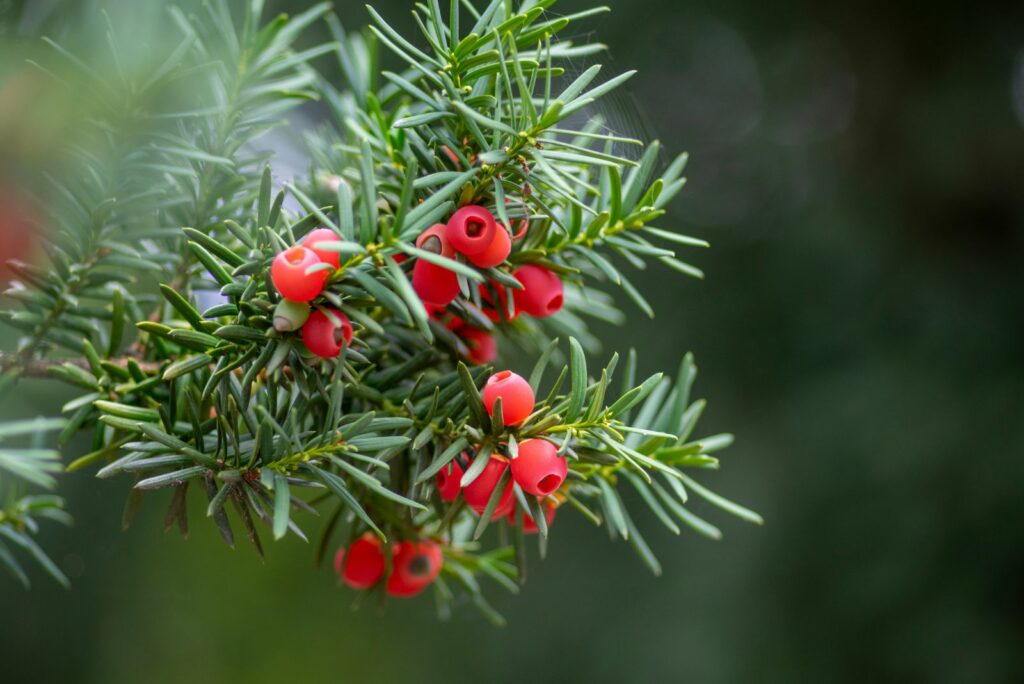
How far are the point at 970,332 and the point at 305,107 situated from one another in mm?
1306

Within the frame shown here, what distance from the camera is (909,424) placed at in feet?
5.18

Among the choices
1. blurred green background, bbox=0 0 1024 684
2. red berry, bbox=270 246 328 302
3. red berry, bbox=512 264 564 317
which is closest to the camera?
red berry, bbox=270 246 328 302

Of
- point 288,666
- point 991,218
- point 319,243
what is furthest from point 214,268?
point 288,666

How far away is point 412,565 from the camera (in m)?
0.59

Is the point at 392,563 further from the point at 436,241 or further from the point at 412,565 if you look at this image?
the point at 436,241

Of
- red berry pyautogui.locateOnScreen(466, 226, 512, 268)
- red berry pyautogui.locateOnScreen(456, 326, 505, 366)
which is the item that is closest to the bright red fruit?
red berry pyautogui.locateOnScreen(456, 326, 505, 366)

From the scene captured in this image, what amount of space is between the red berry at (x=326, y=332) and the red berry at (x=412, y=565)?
23cm

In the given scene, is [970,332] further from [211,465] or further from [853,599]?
[211,465]

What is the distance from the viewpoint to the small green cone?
→ 391mm

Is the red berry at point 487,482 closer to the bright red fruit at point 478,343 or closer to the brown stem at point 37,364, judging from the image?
the bright red fruit at point 478,343

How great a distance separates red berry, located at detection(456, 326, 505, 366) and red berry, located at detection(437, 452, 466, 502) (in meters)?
0.09

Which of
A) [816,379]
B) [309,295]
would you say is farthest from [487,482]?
[816,379]

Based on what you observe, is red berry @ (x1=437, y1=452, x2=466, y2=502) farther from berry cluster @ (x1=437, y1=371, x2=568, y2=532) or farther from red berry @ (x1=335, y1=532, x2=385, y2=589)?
red berry @ (x1=335, y1=532, x2=385, y2=589)

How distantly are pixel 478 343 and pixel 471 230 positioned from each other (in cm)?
13
